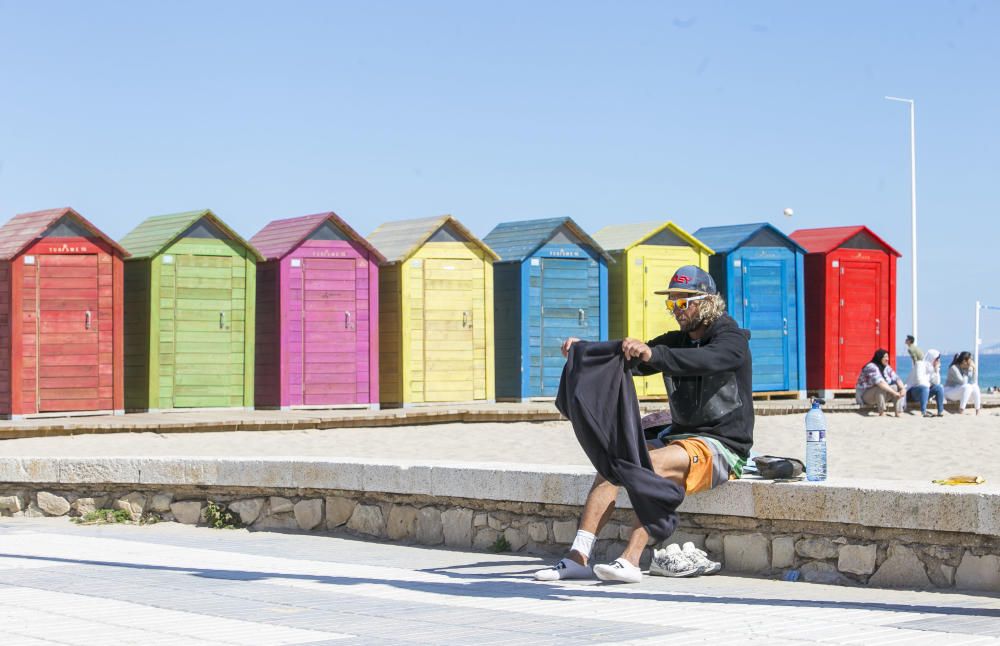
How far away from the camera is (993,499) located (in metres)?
6.03

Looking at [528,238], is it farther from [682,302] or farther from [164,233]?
[682,302]

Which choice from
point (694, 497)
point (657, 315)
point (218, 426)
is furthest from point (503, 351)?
point (694, 497)

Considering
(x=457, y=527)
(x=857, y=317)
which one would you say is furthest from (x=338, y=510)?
(x=857, y=317)

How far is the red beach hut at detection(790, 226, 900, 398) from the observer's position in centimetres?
2270

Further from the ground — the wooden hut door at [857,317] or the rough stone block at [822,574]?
the wooden hut door at [857,317]

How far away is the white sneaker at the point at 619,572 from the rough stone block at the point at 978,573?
1288mm

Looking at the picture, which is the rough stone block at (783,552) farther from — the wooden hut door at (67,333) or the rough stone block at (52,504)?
the wooden hut door at (67,333)

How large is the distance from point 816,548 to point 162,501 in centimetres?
453

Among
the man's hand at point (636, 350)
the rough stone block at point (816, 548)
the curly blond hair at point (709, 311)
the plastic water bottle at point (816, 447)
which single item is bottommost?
the rough stone block at point (816, 548)

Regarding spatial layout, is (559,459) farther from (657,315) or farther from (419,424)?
(657,315)

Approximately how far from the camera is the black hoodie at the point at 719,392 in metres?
6.89

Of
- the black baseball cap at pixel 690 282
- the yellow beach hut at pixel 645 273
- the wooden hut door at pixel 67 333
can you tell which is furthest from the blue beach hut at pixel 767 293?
the black baseball cap at pixel 690 282

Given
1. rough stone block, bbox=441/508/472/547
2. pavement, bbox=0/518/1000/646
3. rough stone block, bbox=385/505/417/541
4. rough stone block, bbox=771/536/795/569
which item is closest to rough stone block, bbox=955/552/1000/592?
pavement, bbox=0/518/1000/646

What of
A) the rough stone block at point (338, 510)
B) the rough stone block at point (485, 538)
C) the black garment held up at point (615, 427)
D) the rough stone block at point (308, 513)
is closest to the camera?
the black garment held up at point (615, 427)
